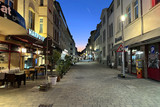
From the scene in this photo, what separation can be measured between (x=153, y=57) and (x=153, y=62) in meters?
0.41

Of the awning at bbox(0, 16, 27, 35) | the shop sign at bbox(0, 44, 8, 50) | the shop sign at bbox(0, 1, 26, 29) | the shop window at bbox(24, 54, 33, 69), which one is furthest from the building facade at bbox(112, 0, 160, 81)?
the shop window at bbox(24, 54, 33, 69)

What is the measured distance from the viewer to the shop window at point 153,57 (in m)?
8.39

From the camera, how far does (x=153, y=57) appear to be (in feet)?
29.0

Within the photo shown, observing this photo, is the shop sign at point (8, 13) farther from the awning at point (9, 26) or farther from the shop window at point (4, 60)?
the shop window at point (4, 60)

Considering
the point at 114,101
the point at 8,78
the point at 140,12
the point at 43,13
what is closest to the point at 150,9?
the point at 140,12

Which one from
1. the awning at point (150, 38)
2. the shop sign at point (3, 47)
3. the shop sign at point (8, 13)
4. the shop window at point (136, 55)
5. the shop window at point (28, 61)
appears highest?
the shop sign at point (8, 13)

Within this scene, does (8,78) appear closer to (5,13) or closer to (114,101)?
(5,13)

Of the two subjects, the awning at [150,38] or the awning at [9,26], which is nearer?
the awning at [9,26]

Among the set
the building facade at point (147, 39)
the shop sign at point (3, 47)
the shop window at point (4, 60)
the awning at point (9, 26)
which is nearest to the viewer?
A: the awning at point (9, 26)

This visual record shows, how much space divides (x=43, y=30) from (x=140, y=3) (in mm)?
13102

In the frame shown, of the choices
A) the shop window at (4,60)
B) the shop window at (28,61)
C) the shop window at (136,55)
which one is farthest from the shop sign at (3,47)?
the shop window at (136,55)

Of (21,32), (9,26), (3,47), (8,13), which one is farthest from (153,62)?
(3,47)

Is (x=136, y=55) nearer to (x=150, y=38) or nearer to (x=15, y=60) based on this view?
(x=150, y=38)

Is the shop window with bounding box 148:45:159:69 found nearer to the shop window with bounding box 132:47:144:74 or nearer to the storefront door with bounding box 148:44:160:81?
the storefront door with bounding box 148:44:160:81
